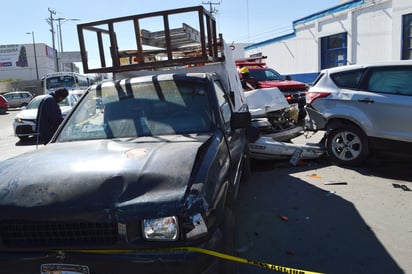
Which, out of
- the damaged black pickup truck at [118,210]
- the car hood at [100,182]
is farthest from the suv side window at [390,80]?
the car hood at [100,182]

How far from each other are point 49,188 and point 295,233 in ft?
9.01

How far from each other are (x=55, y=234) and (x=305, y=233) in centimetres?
276

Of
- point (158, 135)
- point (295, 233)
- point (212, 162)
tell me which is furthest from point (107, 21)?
point (295, 233)

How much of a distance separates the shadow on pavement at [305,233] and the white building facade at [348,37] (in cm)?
1156

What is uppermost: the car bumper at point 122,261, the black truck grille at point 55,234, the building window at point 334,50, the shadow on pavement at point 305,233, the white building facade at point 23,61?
the white building facade at point 23,61

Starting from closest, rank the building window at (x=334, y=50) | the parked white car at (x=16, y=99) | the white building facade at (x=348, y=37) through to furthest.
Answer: the white building facade at (x=348, y=37), the building window at (x=334, y=50), the parked white car at (x=16, y=99)

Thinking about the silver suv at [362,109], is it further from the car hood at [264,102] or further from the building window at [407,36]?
the building window at [407,36]

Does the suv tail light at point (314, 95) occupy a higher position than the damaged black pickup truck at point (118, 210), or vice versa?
the suv tail light at point (314, 95)

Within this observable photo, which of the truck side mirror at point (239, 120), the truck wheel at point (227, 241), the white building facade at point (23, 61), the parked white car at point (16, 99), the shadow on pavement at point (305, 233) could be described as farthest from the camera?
the white building facade at point (23, 61)

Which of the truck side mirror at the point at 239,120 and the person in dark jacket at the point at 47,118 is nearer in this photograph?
the truck side mirror at the point at 239,120

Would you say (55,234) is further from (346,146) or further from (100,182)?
(346,146)

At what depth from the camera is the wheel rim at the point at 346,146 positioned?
6.66 meters

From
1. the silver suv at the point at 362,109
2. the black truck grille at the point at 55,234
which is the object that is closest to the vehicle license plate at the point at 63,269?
the black truck grille at the point at 55,234

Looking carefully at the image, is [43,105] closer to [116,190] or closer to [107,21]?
[107,21]
